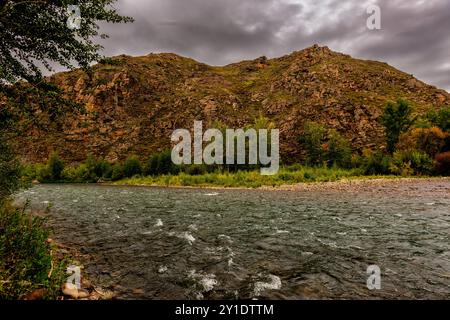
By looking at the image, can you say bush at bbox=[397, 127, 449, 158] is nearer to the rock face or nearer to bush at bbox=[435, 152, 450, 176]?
bush at bbox=[435, 152, 450, 176]

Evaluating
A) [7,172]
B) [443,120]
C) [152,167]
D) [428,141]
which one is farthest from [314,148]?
[7,172]

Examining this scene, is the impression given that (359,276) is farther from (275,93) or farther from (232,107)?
(275,93)

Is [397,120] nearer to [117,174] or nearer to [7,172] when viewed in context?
[117,174]

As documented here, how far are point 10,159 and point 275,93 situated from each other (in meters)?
Result: 141

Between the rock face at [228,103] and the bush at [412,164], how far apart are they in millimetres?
39895

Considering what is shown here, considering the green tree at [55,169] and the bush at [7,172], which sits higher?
the bush at [7,172]

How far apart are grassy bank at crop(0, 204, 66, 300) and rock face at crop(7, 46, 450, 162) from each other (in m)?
102

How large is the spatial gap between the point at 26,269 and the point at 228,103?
139 meters

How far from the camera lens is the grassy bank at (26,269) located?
6102mm

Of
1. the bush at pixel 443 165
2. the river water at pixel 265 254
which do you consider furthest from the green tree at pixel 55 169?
the bush at pixel 443 165

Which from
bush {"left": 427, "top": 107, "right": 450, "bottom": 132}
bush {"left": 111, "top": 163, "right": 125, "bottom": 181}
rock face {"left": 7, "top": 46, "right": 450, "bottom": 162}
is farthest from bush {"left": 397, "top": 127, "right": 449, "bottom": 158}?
bush {"left": 111, "top": 163, "right": 125, "bottom": 181}

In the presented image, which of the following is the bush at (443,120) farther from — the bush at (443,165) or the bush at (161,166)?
the bush at (161,166)

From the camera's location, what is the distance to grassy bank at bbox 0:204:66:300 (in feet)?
20.0
